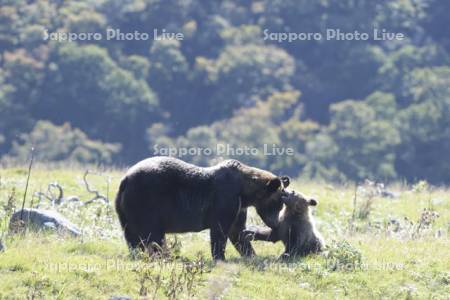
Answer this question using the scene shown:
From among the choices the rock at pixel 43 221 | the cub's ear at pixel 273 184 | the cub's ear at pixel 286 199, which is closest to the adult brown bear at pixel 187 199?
the cub's ear at pixel 273 184

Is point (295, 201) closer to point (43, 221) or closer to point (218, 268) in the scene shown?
point (218, 268)

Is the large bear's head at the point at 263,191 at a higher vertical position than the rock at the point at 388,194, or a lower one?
lower

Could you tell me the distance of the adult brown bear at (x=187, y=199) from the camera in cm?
1504

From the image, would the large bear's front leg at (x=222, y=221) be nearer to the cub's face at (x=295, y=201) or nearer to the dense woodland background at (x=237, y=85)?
the cub's face at (x=295, y=201)

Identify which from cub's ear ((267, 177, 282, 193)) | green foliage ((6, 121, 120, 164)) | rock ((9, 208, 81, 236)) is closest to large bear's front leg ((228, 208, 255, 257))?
cub's ear ((267, 177, 282, 193))

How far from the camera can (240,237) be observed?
15.9 metres

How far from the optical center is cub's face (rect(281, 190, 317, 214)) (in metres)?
16.4

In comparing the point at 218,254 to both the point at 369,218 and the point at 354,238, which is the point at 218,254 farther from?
the point at 369,218

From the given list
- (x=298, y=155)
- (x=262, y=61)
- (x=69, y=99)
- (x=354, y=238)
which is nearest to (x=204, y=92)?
(x=262, y=61)

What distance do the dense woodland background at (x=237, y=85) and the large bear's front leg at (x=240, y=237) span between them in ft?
173

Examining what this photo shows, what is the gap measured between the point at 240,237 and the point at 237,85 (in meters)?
78.8

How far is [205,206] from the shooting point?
15.5m

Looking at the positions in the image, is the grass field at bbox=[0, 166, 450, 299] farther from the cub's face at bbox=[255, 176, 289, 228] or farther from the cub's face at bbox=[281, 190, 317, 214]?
the cub's face at bbox=[281, 190, 317, 214]

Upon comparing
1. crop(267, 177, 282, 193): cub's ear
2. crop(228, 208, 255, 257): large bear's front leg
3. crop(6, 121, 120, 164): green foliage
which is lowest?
crop(228, 208, 255, 257): large bear's front leg
